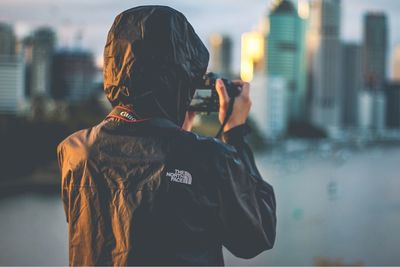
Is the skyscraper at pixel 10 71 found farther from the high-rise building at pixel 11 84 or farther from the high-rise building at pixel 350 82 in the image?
the high-rise building at pixel 350 82

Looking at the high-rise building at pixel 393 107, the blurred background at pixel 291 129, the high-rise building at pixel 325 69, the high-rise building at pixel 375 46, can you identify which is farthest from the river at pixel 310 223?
the high-rise building at pixel 375 46

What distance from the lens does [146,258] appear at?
58 cm

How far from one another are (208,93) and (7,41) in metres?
26.6

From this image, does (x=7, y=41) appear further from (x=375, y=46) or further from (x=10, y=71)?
(x=375, y=46)

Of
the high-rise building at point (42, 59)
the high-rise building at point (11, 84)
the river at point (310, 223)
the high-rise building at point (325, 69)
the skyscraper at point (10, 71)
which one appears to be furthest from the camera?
the high-rise building at point (325, 69)

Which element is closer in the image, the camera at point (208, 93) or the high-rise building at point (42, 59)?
the camera at point (208, 93)

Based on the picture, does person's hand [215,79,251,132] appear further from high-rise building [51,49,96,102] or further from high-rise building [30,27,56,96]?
high-rise building [30,27,56,96]

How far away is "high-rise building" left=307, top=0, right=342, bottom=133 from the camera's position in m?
38.5

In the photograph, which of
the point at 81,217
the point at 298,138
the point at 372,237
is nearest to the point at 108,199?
the point at 81,217

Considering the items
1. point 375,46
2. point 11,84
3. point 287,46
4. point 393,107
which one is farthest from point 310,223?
point 375,46

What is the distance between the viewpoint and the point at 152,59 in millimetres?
598

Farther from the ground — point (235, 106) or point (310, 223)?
point (235, 106)

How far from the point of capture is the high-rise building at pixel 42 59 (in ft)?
83.9

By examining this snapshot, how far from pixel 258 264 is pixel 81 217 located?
27.3 feet
